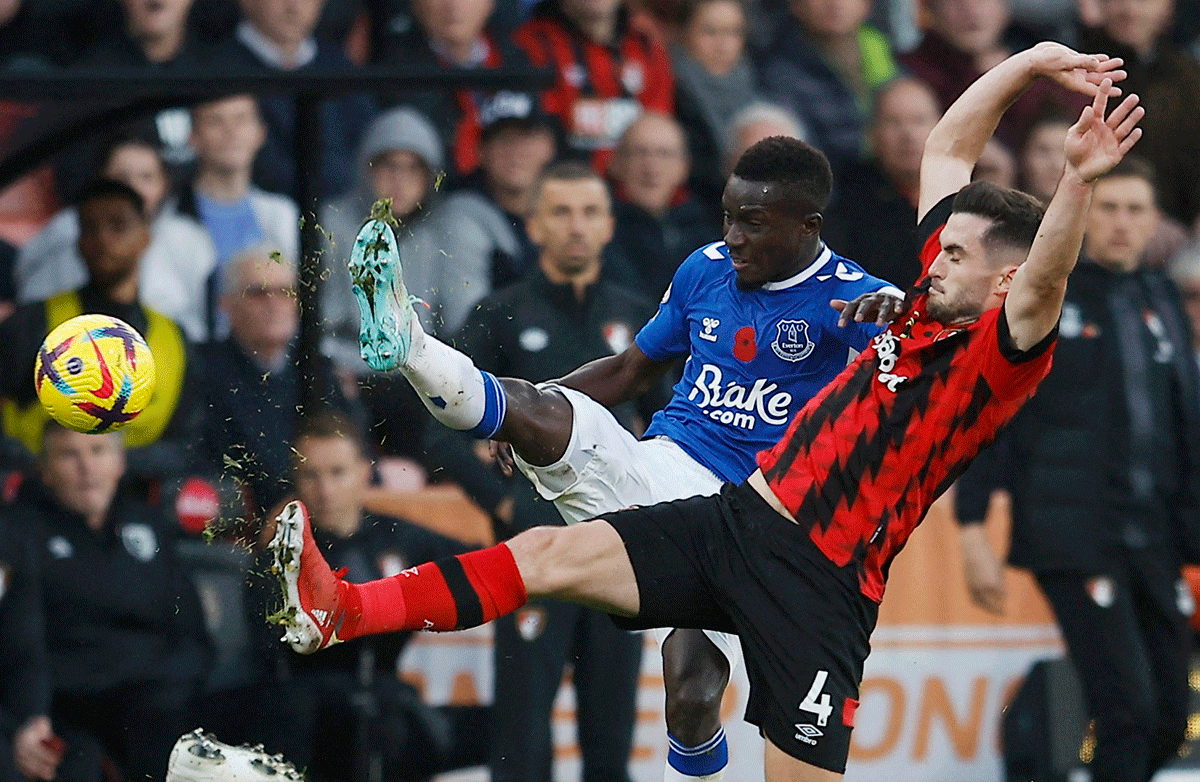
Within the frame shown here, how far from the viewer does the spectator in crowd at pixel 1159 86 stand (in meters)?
8.66

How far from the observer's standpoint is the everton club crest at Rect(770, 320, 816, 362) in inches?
211

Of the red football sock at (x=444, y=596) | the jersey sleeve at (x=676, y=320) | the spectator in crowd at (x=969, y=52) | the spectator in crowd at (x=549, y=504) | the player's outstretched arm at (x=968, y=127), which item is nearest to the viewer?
the red football sock at (x=444, y=596)

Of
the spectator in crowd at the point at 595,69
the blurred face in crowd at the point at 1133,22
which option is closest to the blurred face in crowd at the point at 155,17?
the spectator in crowd at the point at 595,69

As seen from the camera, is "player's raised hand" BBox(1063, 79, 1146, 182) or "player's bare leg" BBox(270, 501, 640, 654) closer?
"player's raised hand" BBox(1063, 79, 1146, 182)

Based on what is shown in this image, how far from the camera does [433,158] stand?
748cm

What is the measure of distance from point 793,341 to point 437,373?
126cm

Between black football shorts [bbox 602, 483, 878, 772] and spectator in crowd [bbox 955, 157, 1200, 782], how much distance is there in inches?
135

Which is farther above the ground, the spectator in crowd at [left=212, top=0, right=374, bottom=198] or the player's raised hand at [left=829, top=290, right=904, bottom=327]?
the spectator in crowd at [left=212, top=0, right=374, bottom=198]

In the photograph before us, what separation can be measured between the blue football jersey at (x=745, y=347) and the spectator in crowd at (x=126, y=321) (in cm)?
239

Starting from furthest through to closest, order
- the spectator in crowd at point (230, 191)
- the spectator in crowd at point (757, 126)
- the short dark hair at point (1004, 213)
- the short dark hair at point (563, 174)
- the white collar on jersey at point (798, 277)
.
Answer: the spectator in crowd at point (757, 126), the short dark hair at point (563, 174), the spectator in crowd at point (230, 191), the white collar on jersey at point (798, 277), the short dark hair at point (1004, 213)

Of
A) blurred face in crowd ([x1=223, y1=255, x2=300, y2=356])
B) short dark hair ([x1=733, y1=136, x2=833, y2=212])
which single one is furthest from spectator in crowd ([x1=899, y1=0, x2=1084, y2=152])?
blurred face in crowd ([x1=223, y1=255, x2=300, y2=356])

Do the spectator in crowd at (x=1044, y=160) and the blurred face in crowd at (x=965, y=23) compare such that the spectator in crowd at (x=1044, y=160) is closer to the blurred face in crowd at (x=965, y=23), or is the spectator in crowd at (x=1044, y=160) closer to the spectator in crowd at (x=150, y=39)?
the blurred face in crowd at (x=965, y=23)

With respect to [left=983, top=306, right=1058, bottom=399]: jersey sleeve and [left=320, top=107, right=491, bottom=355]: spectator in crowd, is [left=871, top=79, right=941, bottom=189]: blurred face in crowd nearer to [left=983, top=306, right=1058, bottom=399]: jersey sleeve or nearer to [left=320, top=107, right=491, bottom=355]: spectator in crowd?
[left=320, top=107, right=491, bottom=355]: spectator in crowd

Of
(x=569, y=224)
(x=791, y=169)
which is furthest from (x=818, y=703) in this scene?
(x=569, y=224)
